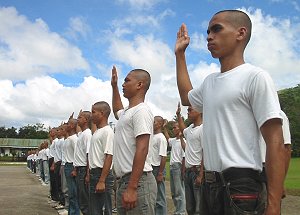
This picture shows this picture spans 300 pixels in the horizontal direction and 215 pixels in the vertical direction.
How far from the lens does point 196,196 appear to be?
22.1 ft

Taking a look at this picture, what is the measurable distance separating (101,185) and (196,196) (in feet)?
6.33

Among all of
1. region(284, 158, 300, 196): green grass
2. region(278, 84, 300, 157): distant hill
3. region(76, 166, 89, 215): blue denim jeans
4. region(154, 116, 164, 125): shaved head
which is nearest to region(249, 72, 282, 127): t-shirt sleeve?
region(76, 166, 89, 215): blue denim jeans

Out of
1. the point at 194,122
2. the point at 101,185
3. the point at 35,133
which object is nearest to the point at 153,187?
the point at 101,185

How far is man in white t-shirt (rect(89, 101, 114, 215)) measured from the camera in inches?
224

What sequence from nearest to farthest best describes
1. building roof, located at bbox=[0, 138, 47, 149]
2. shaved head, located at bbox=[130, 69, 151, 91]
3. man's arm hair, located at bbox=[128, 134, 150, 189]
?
man's arm hair, located at bbox=[128, 134, 150, 189] < shaved head, located at bbox=[130, 69, 151, 91] < building roof, located at bbox=[0, 138, 47, 149]

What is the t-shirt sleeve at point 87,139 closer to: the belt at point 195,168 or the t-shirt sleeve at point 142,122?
the belt at point 195,168

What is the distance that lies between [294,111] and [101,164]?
78320 millimetres

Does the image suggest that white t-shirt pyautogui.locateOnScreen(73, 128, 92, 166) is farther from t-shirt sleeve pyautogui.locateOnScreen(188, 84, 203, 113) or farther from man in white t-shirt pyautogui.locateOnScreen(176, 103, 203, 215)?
t-shirt sleeve pyautogui.locateOnScreen(188, 84, 203, 113)

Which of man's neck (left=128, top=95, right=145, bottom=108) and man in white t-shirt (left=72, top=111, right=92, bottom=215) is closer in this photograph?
man's neck (left=128, top=95, right=145, bottom=108)

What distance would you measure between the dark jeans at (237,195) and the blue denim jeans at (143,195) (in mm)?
1436

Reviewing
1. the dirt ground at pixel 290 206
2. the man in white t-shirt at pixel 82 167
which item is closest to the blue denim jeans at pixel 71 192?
the man in white t-shirt at pixel 82 167

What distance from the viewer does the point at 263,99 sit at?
96.8 inches

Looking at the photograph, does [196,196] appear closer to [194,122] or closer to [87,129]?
[194,122]

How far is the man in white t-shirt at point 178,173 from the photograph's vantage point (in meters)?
8.92
